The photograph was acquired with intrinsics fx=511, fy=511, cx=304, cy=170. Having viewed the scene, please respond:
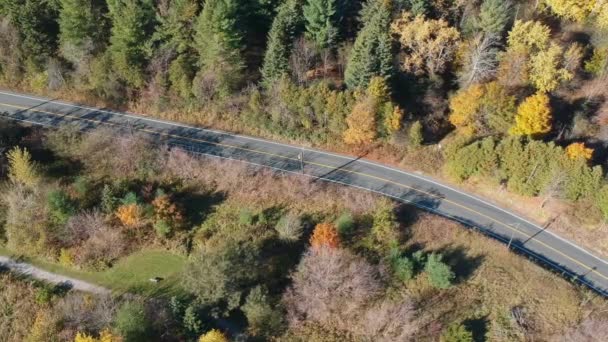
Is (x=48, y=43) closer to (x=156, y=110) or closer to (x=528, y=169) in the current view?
(x=156, y=110)

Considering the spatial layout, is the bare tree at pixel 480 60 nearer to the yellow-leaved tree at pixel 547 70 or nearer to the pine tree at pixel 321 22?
the yellow-leaved tree at pixel 547 70

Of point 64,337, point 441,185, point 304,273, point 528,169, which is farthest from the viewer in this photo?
point 441,185

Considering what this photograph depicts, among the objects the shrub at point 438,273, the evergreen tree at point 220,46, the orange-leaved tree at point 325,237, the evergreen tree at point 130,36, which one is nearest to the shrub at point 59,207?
the evergreen tree at point 130,36

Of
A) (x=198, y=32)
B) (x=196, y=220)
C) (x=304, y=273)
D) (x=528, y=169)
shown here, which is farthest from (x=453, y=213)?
(x=198, y=32)

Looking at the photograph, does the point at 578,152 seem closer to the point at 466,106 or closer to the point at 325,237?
the point at 466,106

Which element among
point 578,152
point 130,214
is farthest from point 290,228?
point 578,152

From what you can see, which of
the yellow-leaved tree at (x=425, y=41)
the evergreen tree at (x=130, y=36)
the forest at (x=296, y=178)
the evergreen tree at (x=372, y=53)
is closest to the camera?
the forest at (x=296, y=178)

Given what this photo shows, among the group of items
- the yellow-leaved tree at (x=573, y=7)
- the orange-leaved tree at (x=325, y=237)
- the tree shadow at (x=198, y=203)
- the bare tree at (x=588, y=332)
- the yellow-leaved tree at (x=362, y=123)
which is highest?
the yellow-leaved tree at (x=573, y=7)
